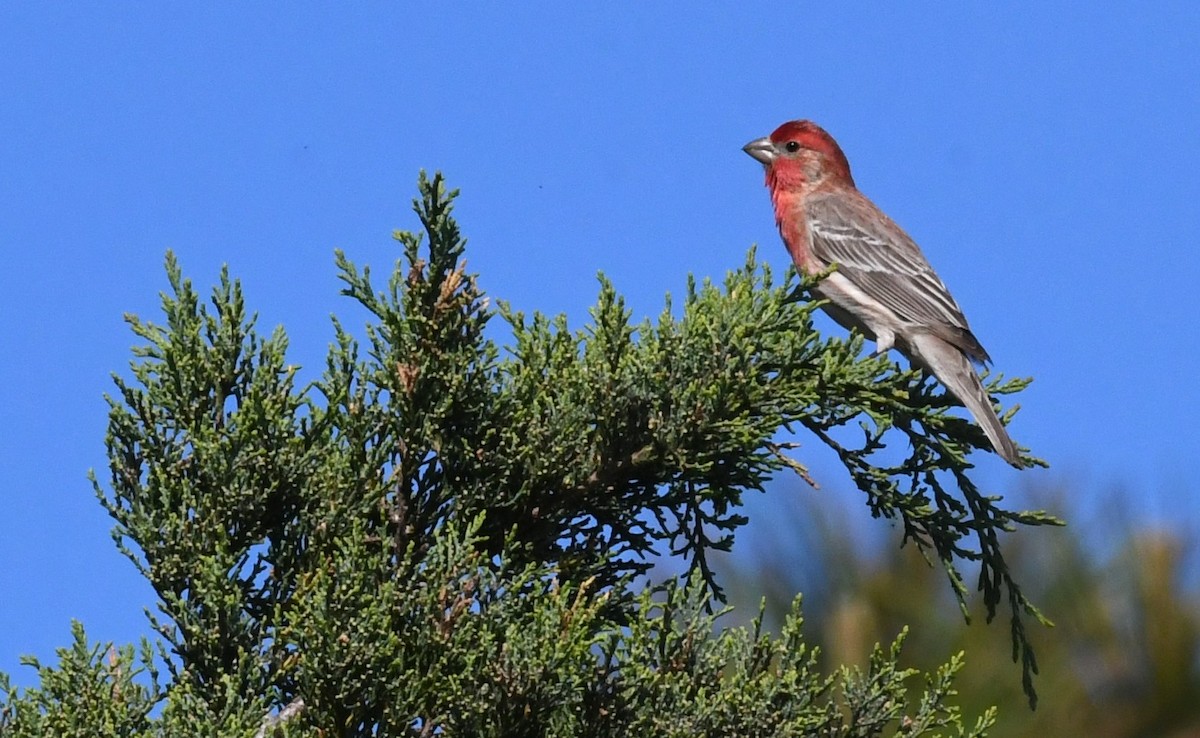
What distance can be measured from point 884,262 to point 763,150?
1212 mm

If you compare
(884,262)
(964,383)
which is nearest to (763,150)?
(884,262)

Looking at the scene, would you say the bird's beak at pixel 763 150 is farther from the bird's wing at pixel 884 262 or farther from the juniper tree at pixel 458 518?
the juniper tree at pixel 458 518

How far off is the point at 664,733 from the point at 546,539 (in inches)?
28.6

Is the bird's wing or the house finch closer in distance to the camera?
the house finch

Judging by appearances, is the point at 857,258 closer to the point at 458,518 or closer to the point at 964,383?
the point at 964,383

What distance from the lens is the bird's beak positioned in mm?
9211

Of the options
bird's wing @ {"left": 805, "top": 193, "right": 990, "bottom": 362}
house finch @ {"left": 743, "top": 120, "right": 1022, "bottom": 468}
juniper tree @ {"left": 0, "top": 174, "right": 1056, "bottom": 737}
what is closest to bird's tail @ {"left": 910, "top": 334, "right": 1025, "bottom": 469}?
house finch @ {"left": 743, "top": 120, "right": 1022, "bottom": 468}

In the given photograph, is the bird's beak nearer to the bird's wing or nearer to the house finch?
the house finch

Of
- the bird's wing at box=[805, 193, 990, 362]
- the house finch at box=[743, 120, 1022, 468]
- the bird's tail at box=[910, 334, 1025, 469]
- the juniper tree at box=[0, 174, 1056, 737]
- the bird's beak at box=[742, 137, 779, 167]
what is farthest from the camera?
the bird's beak at box=[742, 137, 779, 167]

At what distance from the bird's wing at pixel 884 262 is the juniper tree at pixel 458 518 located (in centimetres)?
319

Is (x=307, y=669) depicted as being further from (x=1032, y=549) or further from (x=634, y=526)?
(x=1032, y=549)

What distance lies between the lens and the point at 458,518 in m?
4.23

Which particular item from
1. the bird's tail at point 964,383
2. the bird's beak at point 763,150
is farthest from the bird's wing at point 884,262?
the bird's beak at point 763,150

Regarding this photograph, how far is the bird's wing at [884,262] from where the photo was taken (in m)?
7.84
